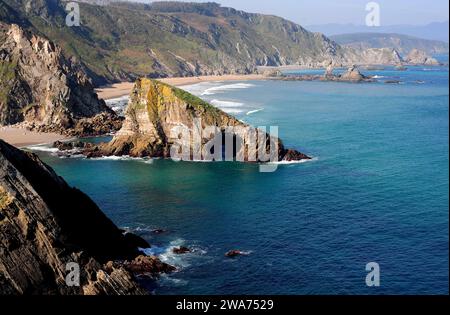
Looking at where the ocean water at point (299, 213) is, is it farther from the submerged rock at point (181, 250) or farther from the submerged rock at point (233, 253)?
the submerged rock at point (181, 250)

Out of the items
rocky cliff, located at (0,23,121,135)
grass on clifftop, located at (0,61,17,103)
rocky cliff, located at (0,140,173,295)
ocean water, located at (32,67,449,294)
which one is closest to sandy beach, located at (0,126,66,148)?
rocky cliff, located at (0,23,121,135)

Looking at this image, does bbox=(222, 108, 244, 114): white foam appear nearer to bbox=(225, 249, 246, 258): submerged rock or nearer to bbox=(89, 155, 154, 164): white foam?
bbox=(89, 155, 154, 164): white foam

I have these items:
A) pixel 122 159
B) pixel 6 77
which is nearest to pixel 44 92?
pixel 6 77

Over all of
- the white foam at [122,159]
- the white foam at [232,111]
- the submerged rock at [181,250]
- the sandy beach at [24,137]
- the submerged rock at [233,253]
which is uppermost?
the white foam at [232,111]

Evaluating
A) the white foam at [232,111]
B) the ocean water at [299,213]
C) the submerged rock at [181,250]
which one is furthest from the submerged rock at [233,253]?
the white foam at [232,111]

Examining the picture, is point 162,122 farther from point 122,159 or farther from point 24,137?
point 24,137

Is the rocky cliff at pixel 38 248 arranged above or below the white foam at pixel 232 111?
below
